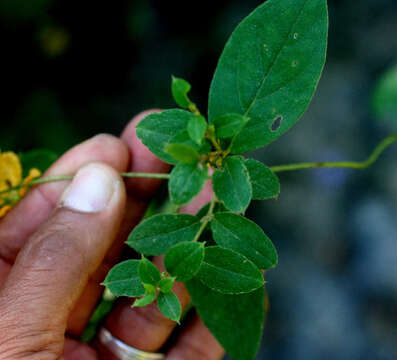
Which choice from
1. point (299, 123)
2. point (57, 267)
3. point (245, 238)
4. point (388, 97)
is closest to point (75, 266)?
point (57, 267)

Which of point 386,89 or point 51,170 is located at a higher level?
point 51,170


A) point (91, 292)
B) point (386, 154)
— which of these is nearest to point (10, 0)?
point (91, 292)

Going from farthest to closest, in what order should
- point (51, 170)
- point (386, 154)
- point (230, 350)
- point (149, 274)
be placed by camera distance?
point (386, 154) → point (51, 170) → point (230, 350) → point (149, 274)

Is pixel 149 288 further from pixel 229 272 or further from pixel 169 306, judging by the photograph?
pixel 229 272

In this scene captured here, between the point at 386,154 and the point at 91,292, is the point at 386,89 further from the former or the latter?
the point at 91,292

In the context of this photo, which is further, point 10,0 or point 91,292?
point 10,0

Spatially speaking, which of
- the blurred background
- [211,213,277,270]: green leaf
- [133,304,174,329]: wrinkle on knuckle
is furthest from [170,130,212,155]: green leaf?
the blurred background
